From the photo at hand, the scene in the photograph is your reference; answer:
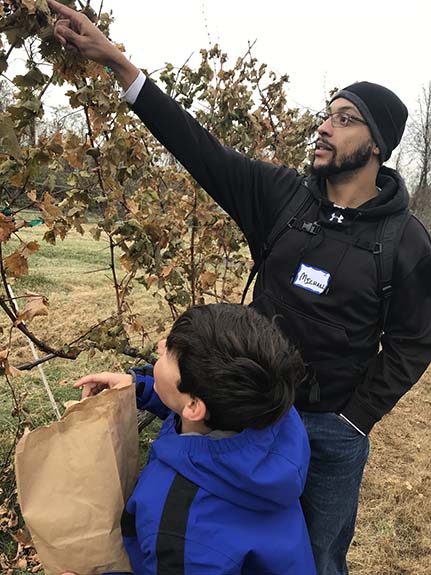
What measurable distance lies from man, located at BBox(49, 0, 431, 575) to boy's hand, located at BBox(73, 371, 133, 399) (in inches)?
25.3

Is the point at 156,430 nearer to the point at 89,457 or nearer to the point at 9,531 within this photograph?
the point at 9,531

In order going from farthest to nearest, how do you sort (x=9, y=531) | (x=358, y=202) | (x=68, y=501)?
(x=9, y=531) < (x=358, y=202) < (x=68, y=501)

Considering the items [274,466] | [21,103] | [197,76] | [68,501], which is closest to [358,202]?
[274,466]

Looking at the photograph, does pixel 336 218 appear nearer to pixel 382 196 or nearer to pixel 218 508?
pixel 382 196

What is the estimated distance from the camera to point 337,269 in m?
1.77

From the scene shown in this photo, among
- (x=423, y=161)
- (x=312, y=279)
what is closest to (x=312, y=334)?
(x=312, y=279)

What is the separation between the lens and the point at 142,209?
8.11 ft

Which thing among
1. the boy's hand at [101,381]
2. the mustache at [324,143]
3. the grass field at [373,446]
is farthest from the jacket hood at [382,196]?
the grass field at [373,446]

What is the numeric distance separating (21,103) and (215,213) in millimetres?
2262

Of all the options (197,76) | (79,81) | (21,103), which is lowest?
(21,103)

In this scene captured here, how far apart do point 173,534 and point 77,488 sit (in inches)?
10.2

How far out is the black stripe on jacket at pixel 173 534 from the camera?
1170 millimetres

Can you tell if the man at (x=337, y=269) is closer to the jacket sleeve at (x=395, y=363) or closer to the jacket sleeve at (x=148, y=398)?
the jacket sleeve at (x=395, y=363)

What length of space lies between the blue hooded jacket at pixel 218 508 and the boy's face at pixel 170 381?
0.29 ft
